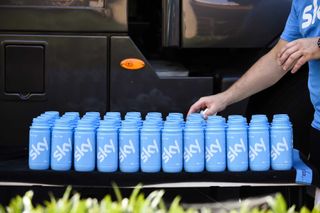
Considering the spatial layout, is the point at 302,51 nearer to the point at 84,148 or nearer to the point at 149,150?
the point at 149,150

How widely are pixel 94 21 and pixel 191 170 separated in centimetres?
118

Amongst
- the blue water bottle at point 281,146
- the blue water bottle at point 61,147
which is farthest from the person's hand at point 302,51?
the blue water bottle at point 61,147

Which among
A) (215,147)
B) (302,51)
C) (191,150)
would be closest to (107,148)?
(191,150)

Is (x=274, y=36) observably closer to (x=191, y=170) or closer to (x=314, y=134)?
(x=314, y=134)

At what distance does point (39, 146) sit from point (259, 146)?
0.94 meters

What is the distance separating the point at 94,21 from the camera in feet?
11.3

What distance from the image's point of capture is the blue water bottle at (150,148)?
2.66 m

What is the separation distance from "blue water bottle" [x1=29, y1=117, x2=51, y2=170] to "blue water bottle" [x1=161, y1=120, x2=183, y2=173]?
0.50 metres

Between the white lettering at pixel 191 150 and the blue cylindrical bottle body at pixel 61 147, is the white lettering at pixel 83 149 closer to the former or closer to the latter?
the blue cylindrical bottle body at pixel 61 147

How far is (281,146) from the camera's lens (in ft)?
8.81

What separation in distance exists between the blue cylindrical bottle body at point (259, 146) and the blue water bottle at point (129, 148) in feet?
1.61

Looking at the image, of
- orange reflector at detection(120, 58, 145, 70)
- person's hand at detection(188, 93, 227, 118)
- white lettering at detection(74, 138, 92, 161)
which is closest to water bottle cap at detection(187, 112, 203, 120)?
person's hand at detection(188, 93, 227, 118)

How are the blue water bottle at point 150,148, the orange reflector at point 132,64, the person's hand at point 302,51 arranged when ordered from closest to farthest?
the person's hand at point 302,51
the blue water bottle at point 150,148
the orange reflector at point 132,64

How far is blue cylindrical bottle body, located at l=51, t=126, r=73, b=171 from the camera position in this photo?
2682 millimetres
